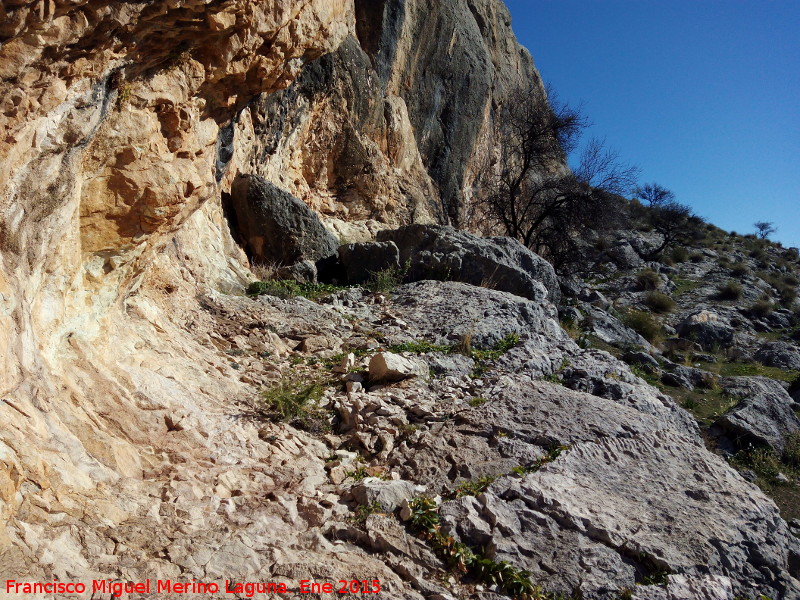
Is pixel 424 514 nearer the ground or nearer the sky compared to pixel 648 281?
nearer the ground

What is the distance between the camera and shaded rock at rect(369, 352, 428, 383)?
190 inches

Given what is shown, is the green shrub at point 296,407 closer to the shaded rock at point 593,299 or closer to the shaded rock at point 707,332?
the shaded rock at point 593,299

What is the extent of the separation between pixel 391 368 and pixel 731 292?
17.4 metres

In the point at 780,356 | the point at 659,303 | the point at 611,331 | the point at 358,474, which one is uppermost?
the point at 659,303

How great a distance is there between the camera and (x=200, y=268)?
6145 mm

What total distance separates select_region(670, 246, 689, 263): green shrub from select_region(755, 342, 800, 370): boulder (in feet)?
40.2

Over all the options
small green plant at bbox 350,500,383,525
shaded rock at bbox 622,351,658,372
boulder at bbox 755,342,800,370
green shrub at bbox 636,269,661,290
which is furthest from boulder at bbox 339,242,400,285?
green shrub at bbox 636,269,661,290

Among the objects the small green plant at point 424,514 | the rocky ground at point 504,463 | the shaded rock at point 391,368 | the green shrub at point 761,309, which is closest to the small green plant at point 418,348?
the rocky ground at point 504,463

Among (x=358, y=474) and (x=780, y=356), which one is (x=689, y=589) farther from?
(x=780, y=356)

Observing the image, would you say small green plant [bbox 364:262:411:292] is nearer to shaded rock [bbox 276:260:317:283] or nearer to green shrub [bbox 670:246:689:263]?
shaded rock [bbox 276:260:317:283]

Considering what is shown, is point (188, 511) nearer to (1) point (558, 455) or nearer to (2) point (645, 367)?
(1) point (558, 455)

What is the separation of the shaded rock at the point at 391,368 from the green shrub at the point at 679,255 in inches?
899

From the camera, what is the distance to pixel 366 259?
8.45 meters

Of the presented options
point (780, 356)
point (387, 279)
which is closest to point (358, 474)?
point (387, 279)
